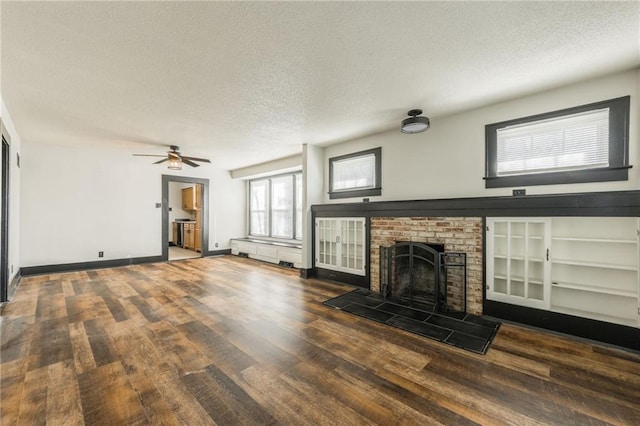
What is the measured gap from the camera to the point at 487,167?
3.42 m

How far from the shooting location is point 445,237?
3.62 metres

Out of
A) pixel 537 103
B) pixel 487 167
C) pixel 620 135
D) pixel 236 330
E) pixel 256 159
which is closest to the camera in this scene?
pixel 620 135

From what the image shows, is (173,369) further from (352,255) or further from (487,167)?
(487,167)

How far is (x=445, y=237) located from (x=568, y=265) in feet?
4.07

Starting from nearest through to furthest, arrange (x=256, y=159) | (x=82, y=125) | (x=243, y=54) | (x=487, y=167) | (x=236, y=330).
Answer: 1. (x=243, y=54)
2. (x=236, y=330)
3. (x=487, y=167)
4. (x=82, y=125)
5. (x=256, y=159)

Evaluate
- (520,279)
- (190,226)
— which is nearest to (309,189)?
(520,279)

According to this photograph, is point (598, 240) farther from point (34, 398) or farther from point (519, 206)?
point (34, 398)

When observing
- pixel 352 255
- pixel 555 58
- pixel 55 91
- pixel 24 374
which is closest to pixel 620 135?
pixel 555 58

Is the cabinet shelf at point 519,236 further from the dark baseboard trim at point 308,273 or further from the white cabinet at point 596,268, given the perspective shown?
the dark baseboard trim at point 308,273

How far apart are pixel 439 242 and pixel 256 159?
4569mm

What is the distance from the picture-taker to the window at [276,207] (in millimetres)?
6914

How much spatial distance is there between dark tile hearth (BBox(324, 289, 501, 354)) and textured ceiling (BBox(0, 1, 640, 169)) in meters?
2.58

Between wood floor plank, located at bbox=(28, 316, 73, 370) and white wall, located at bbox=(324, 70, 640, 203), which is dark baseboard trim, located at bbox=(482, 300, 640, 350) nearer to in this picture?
white wall, located at bbox=(324, 70, 640, 203)

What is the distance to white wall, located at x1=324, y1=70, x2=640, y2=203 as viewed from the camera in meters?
2.64
